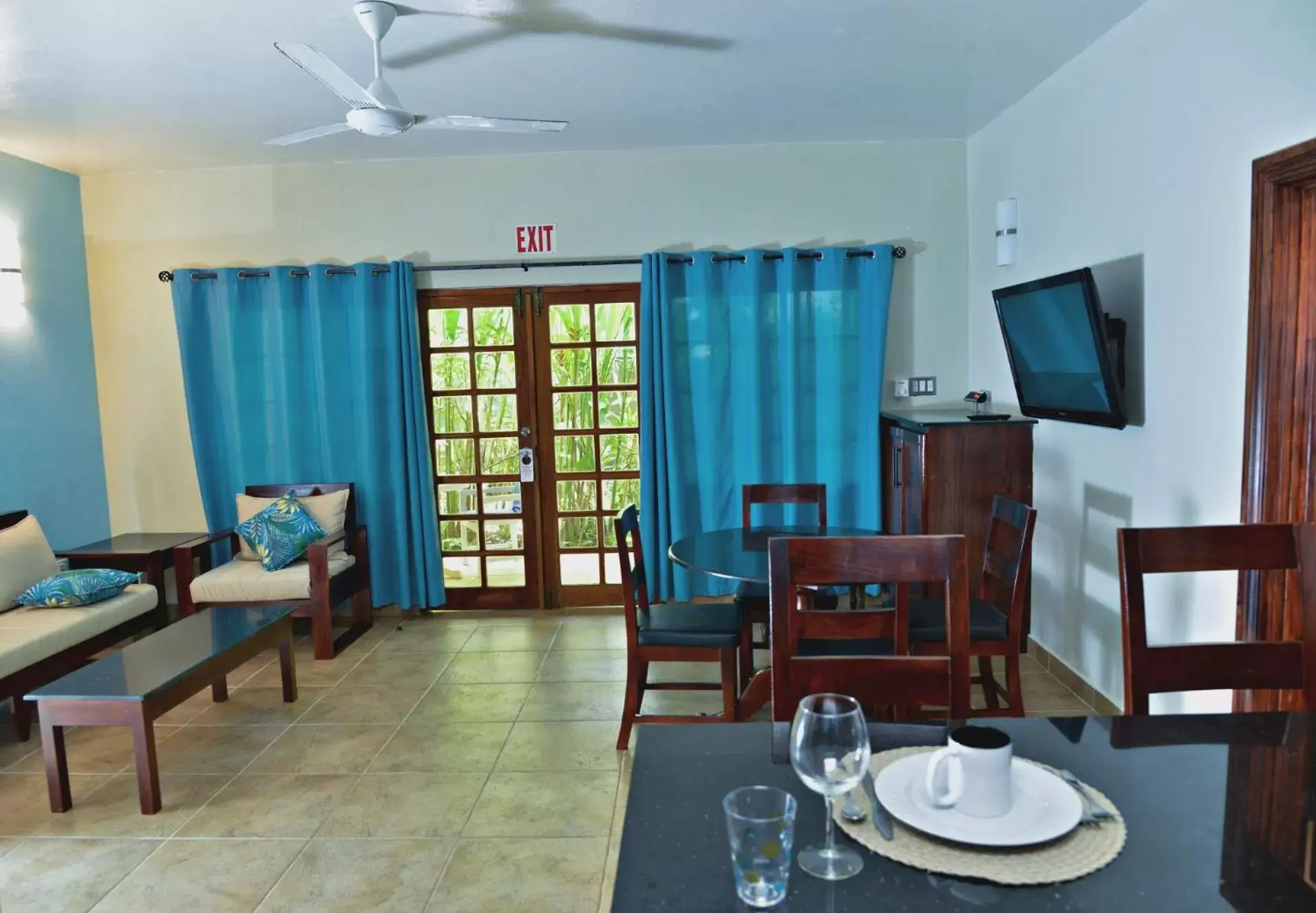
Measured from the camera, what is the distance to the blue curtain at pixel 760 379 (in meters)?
4.84

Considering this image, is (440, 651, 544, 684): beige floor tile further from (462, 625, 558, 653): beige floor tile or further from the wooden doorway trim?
the wooden doorway trim

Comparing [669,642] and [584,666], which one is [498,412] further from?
[669,642]

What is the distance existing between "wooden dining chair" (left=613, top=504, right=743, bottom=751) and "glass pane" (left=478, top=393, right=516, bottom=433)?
1998mm

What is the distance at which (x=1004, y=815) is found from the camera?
45.1 inches

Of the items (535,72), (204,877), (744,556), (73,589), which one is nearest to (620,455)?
(744,556)

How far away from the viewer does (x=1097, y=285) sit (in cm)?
339

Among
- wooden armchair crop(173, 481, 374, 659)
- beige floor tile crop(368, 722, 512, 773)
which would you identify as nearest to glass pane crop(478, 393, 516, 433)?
wooden armchair crop(173, 481, 374, 659)

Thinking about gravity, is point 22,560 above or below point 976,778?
below

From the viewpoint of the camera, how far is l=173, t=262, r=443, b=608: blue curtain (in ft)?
16.2

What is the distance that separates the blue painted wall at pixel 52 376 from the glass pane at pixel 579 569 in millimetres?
2783

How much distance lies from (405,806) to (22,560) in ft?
8.08

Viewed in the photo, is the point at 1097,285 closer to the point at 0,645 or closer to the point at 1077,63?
the point at 1077,63

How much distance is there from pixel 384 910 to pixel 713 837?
1585 mm

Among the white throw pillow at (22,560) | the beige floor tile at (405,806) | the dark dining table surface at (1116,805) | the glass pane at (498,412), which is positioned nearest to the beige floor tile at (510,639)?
the glass pane at (498,412)
